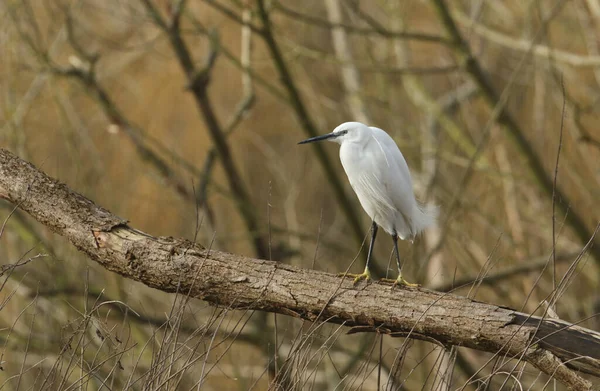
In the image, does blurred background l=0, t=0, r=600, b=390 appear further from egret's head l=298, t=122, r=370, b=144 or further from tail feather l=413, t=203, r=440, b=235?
egret's head l=298, t=122, r=370, b=144

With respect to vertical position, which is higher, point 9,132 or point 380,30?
point 380,30

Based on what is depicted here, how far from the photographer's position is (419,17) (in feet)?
25.2

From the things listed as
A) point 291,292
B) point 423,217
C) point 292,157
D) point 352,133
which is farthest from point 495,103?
point 292,157

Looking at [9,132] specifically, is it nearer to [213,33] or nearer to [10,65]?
[10,65]

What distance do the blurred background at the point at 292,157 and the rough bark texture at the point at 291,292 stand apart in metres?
0.10

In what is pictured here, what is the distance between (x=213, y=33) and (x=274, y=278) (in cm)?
245

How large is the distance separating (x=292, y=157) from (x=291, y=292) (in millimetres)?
6477

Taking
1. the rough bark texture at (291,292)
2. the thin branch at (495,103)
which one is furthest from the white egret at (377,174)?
the thin branch at (495,103)

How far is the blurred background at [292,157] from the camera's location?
378 cm

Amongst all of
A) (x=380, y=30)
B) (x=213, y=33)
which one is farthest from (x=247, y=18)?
(x=380, y=30)

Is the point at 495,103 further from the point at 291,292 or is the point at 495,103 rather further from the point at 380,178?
the point at 291,292

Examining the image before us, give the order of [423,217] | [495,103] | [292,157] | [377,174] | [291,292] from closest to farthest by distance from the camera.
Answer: [291,292] < [377,174] < [423,217] < [495,103] < [292,157]

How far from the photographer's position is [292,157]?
27.6ft

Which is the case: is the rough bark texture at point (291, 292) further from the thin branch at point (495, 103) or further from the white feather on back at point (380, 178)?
the thin branch at point (495, 103)
